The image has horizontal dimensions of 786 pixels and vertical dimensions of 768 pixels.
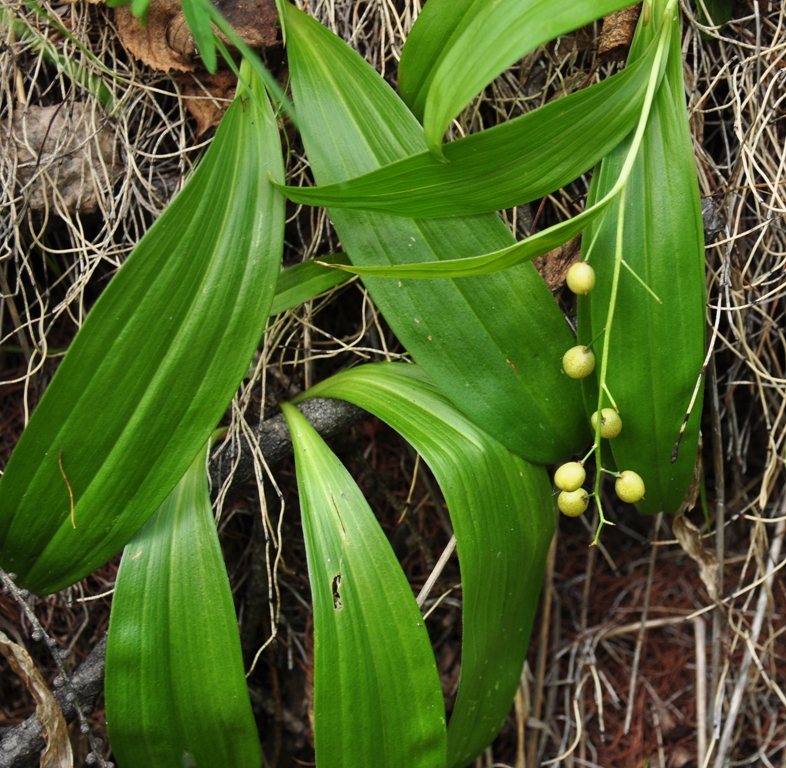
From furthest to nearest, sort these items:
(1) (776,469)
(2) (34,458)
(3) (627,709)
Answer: (3) (627,709) < (1) (776,469) < (2) (34,458)

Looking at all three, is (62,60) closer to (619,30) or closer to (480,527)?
(619,30)

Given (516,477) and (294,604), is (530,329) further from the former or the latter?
(294,604)

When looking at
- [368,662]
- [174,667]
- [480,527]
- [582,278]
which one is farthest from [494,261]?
[174,667]

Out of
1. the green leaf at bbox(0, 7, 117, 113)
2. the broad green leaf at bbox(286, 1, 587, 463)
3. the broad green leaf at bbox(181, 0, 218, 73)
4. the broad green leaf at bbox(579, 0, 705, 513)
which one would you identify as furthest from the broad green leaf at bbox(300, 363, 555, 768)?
the green leaf at bbox(0, 7, 117, 113)

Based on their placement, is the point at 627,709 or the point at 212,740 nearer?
the point at 212,740

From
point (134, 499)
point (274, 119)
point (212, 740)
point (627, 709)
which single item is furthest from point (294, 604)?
point (274, 119)
